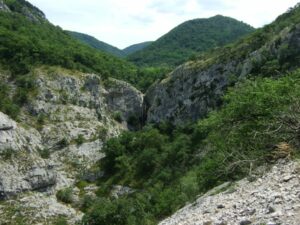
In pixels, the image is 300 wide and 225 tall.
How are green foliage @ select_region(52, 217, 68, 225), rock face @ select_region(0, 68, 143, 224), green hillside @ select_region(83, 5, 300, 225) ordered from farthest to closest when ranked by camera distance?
rock face @ select_region(0, 68, 143, 224), green foliage @ select_region(52, 217, 68, 225), green hillside @ select_region(83, 5, 300, 225)

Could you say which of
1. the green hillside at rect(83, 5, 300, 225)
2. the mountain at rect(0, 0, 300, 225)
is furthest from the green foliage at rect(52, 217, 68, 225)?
the green hillside at rect(83, 5, 300, 225)

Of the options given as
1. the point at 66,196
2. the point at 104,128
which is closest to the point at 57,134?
the point at 104,128

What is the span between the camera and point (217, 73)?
10425cm

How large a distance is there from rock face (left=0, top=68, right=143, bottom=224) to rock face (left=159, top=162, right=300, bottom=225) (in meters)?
65.1

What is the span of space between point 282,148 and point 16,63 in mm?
105902

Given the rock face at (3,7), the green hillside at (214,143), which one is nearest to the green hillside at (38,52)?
the rock face at (3,7)

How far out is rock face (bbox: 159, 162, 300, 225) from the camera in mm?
16342

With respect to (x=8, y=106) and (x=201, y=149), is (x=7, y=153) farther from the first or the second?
(x=201, y=149)

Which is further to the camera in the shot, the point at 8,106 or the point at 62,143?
the point at 62,143

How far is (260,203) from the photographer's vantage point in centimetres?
1812

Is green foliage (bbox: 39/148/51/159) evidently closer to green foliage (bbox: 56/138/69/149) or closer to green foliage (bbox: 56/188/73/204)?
green foliage (bbox: 56/138/69/149)

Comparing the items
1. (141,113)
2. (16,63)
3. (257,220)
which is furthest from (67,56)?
(257,220)

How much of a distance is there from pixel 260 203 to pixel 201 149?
69802 millimetres

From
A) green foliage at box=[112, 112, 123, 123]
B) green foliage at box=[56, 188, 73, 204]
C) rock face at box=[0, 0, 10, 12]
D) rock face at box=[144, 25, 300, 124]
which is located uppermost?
rock face at box=[0, 0, 10, 12]
